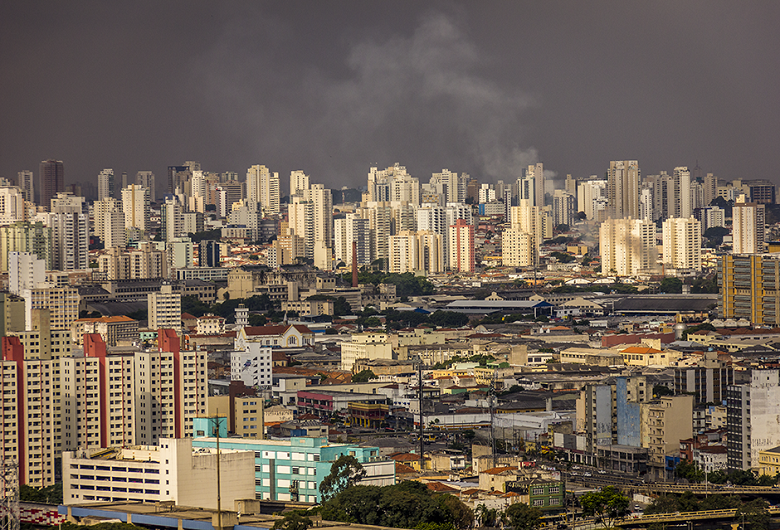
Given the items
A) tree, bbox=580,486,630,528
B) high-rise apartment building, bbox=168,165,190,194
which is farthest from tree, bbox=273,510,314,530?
high-rise apartment building, bbox=168,165,190,194

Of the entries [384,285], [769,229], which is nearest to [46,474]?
[384,285]

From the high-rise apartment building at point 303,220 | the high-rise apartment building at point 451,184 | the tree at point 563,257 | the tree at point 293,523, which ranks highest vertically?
the high-rise apartment building at point 451,184

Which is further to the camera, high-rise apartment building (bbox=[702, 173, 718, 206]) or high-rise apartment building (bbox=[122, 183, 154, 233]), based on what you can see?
high-rise apartment building (bbox=[702, 173, 718, 206])

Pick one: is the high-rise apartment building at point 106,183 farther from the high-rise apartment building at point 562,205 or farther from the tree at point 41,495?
the tree at point 41,495

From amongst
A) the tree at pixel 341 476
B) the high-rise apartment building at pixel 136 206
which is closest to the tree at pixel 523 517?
the tree at pixel 341 476

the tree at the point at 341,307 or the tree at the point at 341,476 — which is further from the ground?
the tree at the point at 341,307

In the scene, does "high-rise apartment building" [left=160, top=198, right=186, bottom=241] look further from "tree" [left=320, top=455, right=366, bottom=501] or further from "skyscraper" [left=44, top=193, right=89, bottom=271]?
"tree" [left=320, top=455, right=366, bottom=501]
